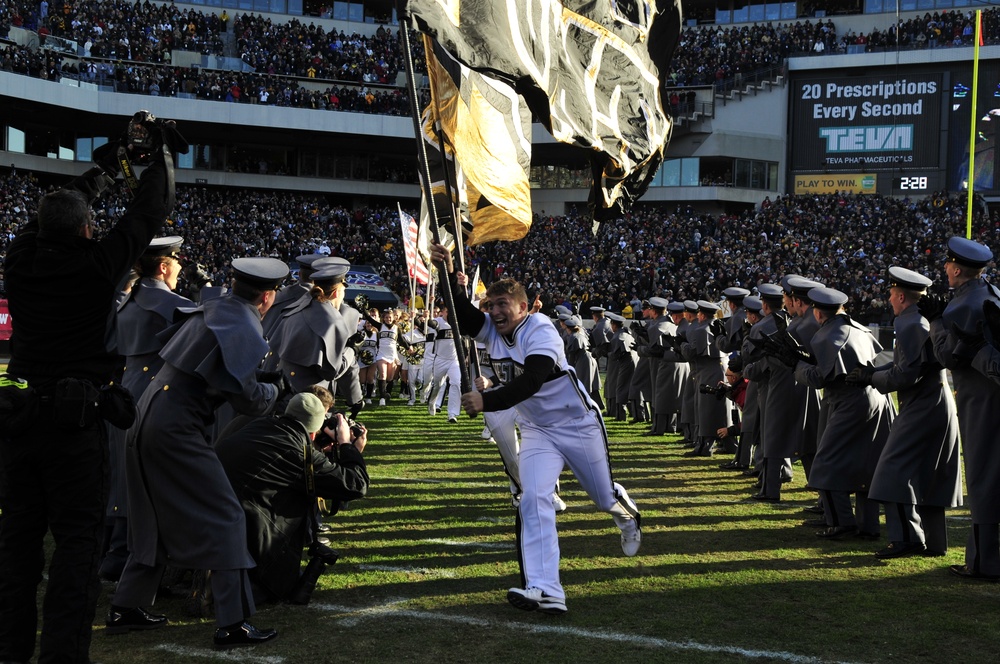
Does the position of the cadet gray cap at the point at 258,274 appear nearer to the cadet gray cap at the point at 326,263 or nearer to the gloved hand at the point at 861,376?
the cadet gray cap at the point at 326,263

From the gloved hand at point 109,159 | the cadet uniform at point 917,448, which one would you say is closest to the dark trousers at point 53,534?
the gloved hand at point 109,159

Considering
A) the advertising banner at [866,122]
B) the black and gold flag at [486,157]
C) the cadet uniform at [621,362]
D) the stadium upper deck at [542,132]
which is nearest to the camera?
the black and gold flag at [486,157]

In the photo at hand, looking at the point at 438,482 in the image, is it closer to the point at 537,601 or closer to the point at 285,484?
the point at 285,484

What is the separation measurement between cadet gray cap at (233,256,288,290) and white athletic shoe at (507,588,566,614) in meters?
2.22

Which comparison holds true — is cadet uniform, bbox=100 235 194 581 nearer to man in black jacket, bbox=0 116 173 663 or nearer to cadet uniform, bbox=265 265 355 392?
cadet uniform, bbox=265 265 355 392

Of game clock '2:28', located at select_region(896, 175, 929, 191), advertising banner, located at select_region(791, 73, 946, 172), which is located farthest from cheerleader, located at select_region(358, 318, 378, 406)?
game clock '2:28', located at select_region(896, 175, 929, 191)

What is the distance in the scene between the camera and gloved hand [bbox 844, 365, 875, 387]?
24.5 feet

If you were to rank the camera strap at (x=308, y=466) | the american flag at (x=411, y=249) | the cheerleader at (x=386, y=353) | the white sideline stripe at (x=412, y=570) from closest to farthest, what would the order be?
the camera strap at (x=308, y=466) < the white sideline stripe at (x=412, y=570) < the american flag at (x=411, y=249) < the cheerleader at (x=386, y=353)

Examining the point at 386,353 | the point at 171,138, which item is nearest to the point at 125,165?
the point at 171,138

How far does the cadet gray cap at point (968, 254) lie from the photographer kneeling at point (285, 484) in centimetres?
403

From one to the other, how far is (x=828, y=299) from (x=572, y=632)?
4.10m

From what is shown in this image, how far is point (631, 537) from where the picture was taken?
22.3 ft

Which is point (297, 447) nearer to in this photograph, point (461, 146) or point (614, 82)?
point (461, 146)

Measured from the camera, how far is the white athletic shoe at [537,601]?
5.84 m
